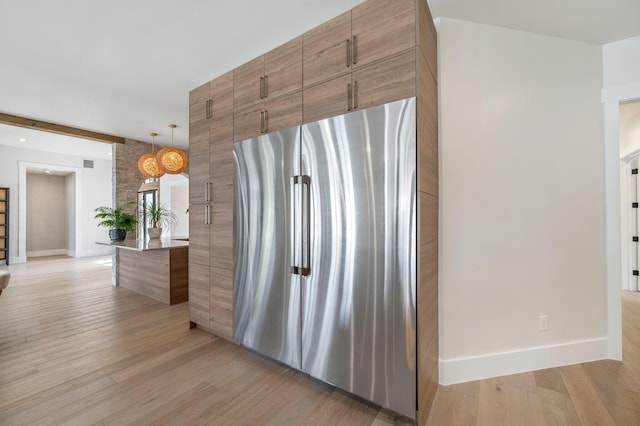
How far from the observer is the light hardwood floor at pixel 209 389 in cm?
167

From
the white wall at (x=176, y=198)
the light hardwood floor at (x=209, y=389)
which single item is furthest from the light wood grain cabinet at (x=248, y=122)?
the white wall at (x=176, y=198)

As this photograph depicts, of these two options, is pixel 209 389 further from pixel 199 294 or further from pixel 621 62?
pixel 621 62

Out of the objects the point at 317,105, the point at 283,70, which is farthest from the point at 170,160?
the point at 317,105

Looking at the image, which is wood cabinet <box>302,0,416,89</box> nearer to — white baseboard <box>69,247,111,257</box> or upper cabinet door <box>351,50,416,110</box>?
upper cabinet door <box>351,50,416,110</box>

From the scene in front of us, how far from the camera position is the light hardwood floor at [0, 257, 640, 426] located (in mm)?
1675

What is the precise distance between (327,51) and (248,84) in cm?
86

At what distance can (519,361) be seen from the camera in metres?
2.12

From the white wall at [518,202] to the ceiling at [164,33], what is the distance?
19cm

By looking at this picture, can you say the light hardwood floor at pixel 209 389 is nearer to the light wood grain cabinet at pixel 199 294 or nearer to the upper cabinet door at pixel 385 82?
the light wood grain cabinet at pixel 199 294

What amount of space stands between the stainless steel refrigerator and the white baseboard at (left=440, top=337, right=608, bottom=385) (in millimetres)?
670

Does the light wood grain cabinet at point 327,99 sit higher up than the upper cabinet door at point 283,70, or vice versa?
the upper cabinet door at point 283,70

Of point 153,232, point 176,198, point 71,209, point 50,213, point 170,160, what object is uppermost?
point 170,160

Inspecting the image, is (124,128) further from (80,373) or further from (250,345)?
(250,345)

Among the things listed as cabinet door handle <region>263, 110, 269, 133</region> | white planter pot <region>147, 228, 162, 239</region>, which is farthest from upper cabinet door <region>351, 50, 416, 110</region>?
white planter pot <region>147, 228, 162, 239</region>
